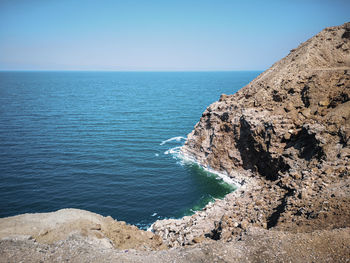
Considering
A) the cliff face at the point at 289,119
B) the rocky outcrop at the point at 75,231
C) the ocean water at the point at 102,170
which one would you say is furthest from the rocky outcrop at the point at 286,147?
the ocean water at the point at 102,170

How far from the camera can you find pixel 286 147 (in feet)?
120

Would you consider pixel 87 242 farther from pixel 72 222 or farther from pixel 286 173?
pixel 286 173

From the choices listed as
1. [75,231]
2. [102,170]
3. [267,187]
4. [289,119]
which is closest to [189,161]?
[102,170]

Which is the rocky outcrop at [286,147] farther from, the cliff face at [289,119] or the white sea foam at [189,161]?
the white sea foam at [189,161]

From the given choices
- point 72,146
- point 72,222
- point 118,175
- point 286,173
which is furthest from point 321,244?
point 72,146

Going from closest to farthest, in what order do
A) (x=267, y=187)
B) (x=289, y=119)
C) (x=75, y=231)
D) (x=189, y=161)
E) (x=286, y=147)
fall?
(x=75, y=231) < (x=267, y=187) < (x=286, y=147) < (x=289, y=119) < (x=189, y=161)

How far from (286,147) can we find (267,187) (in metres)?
7.52

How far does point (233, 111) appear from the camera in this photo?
4488 cm

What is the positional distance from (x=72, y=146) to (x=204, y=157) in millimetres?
29373

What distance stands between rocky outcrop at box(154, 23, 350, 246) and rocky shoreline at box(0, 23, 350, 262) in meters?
0.14

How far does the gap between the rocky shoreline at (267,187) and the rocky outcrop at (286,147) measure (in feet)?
0.45

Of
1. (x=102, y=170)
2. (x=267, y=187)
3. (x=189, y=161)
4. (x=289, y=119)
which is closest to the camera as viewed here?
(x=267, y=187)

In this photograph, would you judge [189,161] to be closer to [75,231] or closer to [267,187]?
[267,187]

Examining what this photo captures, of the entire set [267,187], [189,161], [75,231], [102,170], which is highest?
[267,187]
